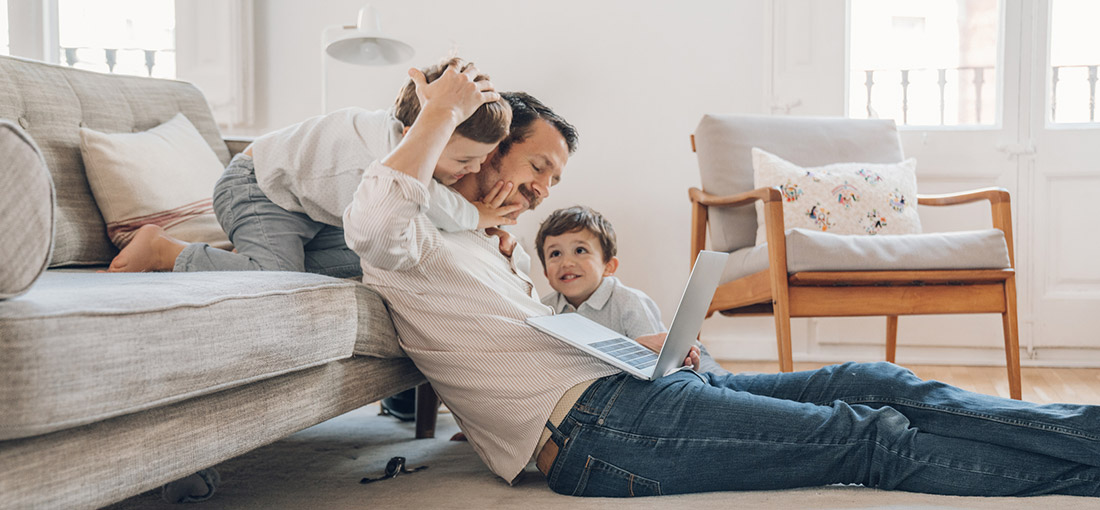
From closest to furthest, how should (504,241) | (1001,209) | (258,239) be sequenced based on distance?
(504,241), (258,239), (1001,209)

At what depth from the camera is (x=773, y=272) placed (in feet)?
6.26

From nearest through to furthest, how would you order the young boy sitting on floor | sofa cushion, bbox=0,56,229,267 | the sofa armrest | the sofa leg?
sofa cushion, bbox=0,56,229,267 < the sofa leg < the young boy sitting on floor < the sofa armrest

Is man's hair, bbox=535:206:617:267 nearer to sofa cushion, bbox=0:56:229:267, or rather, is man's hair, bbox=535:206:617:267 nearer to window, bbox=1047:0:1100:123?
sofa cushion, bbox=0:56:229:267

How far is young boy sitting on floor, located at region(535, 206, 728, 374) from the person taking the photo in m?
1.79

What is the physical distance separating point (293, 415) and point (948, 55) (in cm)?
292

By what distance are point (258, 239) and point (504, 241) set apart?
1.56 feet

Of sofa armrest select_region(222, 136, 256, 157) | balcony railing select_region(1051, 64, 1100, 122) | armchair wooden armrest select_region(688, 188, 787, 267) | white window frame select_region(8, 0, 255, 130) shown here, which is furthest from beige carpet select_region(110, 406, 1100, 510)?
balcony railing select_region(1051, 64, 1100, 122)

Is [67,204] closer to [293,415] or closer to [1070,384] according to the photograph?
[293,415]

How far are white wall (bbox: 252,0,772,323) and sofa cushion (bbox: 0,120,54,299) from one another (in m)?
2.40

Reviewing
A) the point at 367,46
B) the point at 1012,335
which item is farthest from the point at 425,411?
the point at 1012,335

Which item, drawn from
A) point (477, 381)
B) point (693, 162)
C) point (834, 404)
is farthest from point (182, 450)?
point (693, 162)

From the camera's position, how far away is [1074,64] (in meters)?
2.94

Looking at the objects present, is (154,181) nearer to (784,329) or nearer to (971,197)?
(784,329)

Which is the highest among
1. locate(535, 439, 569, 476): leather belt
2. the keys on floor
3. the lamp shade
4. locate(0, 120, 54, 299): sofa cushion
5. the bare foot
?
the lamp shade
